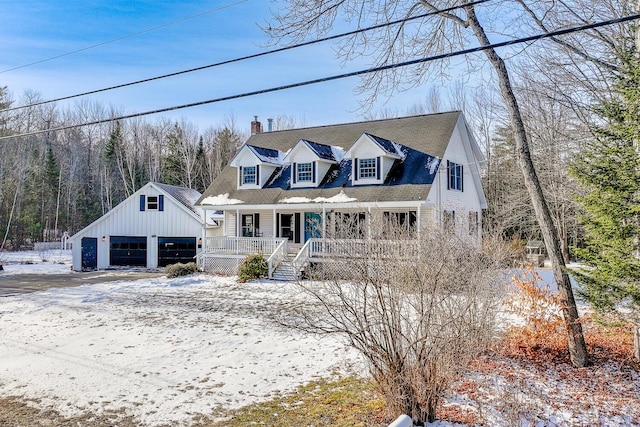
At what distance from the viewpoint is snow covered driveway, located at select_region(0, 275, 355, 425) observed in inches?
257

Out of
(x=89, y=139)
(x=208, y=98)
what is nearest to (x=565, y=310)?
(x=208, y=98)

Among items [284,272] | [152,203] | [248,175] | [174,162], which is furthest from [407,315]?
[174,162]

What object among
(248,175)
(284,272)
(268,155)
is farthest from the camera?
(248,175)

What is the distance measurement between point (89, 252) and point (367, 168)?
59.2 ft

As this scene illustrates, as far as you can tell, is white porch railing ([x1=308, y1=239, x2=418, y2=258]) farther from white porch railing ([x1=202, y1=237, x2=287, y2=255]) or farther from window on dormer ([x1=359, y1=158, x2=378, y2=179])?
white porch railing ([x1=202, y1=237, x2=287, y2=255])

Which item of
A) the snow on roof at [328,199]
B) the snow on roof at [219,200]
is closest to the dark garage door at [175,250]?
the snow on roof at [219,200]

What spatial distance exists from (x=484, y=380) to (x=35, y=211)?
45.4 metres

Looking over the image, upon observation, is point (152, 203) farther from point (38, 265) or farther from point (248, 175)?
point (38, 265)

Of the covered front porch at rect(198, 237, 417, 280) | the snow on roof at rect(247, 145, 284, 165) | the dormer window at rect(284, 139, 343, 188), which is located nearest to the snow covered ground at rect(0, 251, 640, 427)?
the covered front porch at rect(198, 237, 417, 280)

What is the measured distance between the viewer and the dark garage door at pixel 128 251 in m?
26.0

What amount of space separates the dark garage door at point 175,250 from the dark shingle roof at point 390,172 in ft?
10.9

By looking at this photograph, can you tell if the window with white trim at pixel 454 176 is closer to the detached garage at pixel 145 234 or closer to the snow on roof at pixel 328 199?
the snow on roof at pixel 328 199

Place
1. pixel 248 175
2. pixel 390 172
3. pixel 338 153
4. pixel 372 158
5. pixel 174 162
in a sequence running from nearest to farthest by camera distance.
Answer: pixel 372 158, pixel 390 172, pixel 338 153, pixel 248 175, pixel 174 162

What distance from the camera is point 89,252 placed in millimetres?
26297
